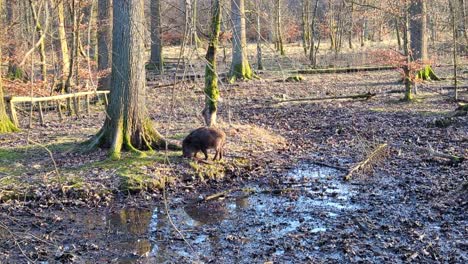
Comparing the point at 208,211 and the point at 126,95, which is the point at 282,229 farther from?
the point at 126,95

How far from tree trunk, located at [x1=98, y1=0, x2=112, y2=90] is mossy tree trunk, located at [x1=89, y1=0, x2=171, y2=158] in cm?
875

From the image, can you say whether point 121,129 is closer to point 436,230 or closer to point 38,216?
point 38,216

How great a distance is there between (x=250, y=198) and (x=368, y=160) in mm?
3149

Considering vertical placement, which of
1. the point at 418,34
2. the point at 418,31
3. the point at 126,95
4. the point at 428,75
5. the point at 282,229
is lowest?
the point at 282,229

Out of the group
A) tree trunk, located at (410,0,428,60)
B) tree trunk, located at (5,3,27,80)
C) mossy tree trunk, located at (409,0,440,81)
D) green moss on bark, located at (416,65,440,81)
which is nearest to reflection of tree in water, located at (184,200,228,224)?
tree trunk, located at (5,3,27,80)

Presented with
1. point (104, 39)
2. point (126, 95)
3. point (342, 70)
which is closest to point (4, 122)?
point (126, 95)

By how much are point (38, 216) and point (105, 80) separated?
11940 mm

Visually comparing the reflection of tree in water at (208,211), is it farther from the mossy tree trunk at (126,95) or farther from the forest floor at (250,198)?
the mossy tree trunk at (126,95)

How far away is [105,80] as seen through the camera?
64.7ft

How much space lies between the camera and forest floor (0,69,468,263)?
22.4ft

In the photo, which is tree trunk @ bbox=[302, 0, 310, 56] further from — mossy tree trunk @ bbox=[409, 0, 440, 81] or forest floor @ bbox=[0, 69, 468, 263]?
forest floor @ bbox=[0, 69, 468, 263]

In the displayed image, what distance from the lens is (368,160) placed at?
11133 millimetres

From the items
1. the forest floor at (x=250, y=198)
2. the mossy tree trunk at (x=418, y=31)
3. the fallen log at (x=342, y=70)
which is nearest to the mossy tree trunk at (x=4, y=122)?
the forest floor at (x=250, y=198)

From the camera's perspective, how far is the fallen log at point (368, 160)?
33.9 ft
